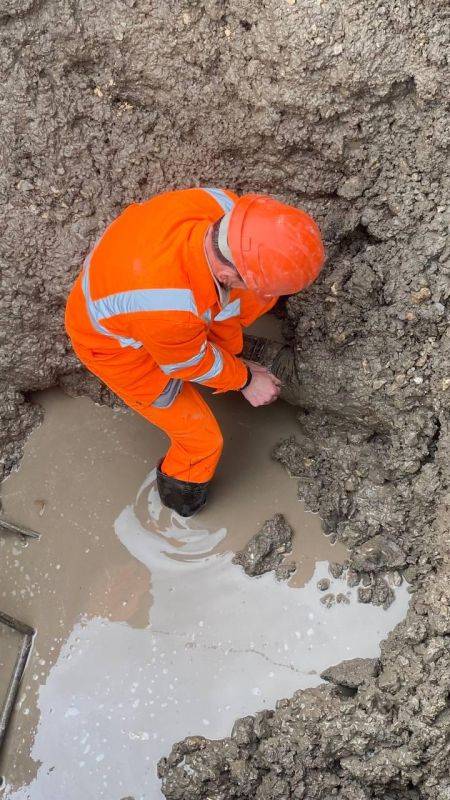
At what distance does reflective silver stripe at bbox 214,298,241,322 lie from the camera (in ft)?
8.64

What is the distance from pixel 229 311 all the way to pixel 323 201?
0.62 meters

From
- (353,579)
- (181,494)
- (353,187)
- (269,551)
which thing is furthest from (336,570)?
(353,187)

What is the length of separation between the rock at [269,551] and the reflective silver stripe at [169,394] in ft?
2.29

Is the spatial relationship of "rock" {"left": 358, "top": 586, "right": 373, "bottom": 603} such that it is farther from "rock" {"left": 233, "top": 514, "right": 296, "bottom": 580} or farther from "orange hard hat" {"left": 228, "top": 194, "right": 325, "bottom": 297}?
"orange hard hat" {"left": 228, "top": 194, "right": 325, "bottom": 297}

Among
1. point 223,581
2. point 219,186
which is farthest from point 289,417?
point 219,186

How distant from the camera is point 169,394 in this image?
9.29ft

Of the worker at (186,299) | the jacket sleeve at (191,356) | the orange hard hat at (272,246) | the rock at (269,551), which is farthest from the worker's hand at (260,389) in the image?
the orange hard hat at (272,246)

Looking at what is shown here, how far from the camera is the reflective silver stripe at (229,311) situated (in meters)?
2.63

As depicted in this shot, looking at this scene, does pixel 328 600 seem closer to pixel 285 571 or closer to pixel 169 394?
pixel 285 571

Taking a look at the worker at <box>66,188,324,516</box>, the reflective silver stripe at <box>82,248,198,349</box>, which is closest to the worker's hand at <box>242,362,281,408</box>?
the worker at <box>66,188,324,516</box>

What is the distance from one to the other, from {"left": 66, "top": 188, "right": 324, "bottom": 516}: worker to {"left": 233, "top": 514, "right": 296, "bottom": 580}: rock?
31 centimetres

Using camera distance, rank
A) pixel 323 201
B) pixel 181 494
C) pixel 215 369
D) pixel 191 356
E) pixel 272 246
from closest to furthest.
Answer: pixel 272 246 → pixel 191 356 → pixel 215 369 → pixel 323 201 → pixel 181 494

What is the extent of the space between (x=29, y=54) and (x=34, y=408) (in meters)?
1.50

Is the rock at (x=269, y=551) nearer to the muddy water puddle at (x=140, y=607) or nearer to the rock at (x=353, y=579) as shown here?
the muddy water puddle at (x=140, y=607)
